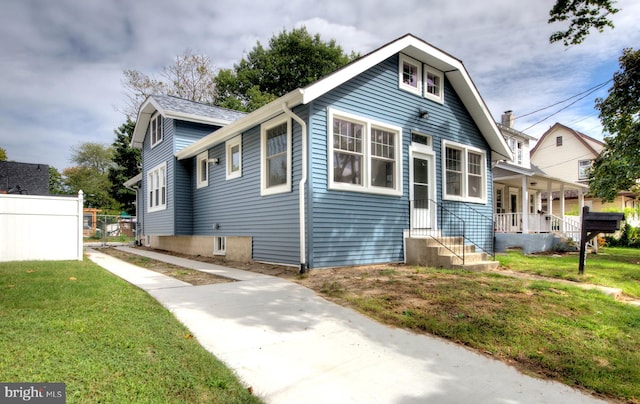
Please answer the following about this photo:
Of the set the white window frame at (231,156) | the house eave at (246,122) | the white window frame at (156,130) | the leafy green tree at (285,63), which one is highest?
the leafy green tree at (285,63)

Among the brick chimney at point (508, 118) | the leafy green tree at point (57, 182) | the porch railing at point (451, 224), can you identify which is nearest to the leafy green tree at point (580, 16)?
the porch railing at point (451, 224)

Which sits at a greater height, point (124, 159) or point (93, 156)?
point (93, 156)

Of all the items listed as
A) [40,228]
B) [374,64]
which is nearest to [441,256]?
[374,64]

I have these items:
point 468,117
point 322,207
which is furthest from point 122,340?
point 468,117

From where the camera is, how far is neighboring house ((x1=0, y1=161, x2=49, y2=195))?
19953mm

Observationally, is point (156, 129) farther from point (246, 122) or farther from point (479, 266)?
point (479, 266)

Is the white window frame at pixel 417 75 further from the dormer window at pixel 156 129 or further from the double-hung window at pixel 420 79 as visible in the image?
the dormer window at pixel 156 129

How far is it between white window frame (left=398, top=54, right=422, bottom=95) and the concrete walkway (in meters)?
6.49

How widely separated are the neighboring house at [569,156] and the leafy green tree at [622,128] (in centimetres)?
1408

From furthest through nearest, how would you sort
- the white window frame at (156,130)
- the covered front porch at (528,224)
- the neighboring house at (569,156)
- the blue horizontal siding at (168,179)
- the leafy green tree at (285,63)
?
the leafy green tree at (285,63), the neighboring house at (569,156), the white window frame at (156,130), the covered front porch at (528,224), the blue horizontal siding at (168,179)

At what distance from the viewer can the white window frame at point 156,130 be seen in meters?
14.0

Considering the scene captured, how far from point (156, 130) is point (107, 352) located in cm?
1341

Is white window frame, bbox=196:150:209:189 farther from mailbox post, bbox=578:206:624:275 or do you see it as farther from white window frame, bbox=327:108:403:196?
mailbox post, bbox=578:206:624:275

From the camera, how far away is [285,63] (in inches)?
1205
